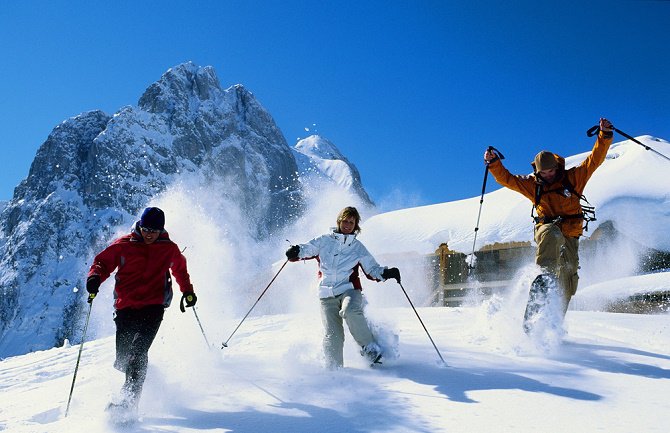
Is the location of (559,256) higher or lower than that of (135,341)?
higher

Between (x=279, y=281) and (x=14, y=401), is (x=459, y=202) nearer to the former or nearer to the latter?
(x=279, y=281)

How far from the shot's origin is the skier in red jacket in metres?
3.87

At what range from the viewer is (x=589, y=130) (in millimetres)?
5637

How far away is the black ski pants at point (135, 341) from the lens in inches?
144

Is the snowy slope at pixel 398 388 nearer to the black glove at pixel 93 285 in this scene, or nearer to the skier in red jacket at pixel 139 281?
the skier in red jacket at pixel 139 281

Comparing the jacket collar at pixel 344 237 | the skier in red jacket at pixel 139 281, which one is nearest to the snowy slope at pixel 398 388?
the skier in red jacket at pixel 139 281

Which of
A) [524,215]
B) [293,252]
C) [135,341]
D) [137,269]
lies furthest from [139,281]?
[524,215]

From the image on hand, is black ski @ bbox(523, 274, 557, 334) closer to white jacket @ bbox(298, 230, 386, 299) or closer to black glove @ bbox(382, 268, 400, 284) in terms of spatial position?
black glove @ bbox(382, 268, 400, 284)

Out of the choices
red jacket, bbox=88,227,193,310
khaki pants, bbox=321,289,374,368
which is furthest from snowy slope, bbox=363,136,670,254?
red jacket, bbox=88,227,193,310

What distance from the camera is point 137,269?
13.4ft

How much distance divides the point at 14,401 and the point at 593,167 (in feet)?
21.0

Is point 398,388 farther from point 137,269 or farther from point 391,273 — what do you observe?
point 137,269

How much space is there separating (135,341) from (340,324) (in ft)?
5.96

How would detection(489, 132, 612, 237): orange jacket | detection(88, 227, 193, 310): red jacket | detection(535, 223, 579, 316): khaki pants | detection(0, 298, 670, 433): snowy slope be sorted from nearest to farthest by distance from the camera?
detection(0, 298, 670, 433): snowy slope
detection(88, 227, 193, 310): red jacket
detection(535, 223, 579, 316): khaki pants
detection(489, 132, 612, 237): orange jacket
